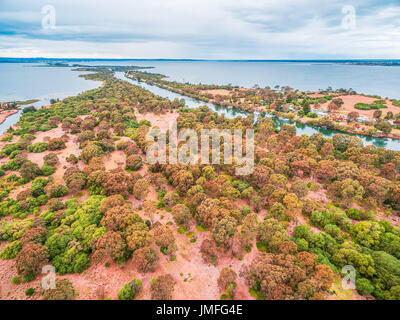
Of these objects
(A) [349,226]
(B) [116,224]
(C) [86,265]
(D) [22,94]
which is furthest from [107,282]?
(D) [22,94]

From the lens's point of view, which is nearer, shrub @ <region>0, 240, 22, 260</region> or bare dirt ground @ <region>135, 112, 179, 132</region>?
shrub @ <region>0, 240, 22, 260</region>

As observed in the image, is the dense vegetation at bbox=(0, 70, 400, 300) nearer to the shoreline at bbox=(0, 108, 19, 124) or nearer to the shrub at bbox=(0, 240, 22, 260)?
the shrub at bbox=(0, 240, 22, 260)

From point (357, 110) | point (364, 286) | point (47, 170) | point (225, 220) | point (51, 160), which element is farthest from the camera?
point (357, 110)

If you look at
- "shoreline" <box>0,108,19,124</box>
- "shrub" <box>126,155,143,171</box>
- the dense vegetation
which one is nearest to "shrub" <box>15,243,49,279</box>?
the dense vegetation

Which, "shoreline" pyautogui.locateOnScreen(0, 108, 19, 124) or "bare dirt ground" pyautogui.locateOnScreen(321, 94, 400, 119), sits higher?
"bare dirt ground" pyautogui.locateOnScreen(321, 94, 400, 119)

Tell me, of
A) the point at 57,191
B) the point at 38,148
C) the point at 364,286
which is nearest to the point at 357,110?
the point at 364,286

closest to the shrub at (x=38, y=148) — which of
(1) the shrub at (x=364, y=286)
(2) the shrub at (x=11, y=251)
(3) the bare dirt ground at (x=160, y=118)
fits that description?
(3) the bare dirt ground at (x=160, y=118)

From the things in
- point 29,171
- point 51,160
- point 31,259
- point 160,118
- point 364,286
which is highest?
point 160,118

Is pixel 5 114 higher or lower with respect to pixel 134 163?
higher

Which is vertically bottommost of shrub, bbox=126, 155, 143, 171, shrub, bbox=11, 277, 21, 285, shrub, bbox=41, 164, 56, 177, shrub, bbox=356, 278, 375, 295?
shrub, bbox=11, 277, 21, 285

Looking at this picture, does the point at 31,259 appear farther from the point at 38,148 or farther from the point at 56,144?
the point at 38,148

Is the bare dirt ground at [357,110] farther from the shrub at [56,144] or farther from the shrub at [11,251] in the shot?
the shrub at [11,251]
